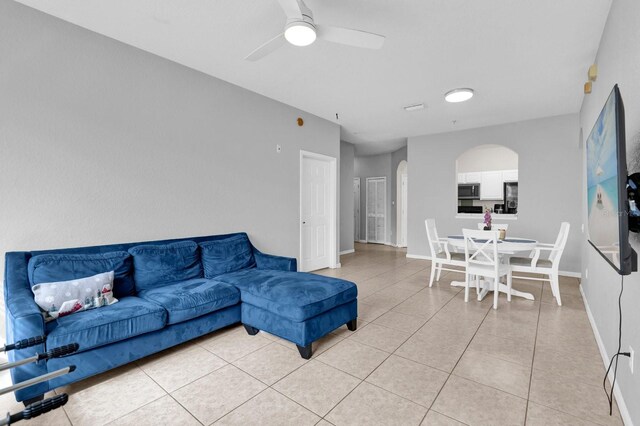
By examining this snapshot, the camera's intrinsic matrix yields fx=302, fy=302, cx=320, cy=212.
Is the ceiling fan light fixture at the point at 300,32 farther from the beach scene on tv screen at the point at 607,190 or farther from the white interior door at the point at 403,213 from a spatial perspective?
the white interior door at the point at 403,213

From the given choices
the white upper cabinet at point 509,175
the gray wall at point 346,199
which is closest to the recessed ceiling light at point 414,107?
the gray wall at point 346,199

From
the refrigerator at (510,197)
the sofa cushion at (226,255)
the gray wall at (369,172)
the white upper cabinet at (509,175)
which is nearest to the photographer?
the sofa cushion at (226,255)

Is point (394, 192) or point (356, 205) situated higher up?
point (394, 192)

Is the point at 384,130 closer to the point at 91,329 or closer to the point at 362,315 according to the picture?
the point at 362,315

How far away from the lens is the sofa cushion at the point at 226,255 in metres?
3.34

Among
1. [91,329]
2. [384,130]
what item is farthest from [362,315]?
[384,130]

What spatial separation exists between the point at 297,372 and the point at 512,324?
2.28 metres

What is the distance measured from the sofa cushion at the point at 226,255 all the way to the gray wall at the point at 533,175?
4317 mm

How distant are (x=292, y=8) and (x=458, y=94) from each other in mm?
2807

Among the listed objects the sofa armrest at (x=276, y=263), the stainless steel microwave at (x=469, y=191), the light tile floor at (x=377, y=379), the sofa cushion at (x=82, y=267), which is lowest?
the light tile floor at (x=377, y=379)

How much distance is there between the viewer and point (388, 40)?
9.41ft

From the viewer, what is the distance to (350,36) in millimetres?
2273

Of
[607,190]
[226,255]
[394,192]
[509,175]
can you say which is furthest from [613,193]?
[394,192]

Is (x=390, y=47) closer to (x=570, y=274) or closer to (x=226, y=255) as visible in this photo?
(x=226, y=255)
